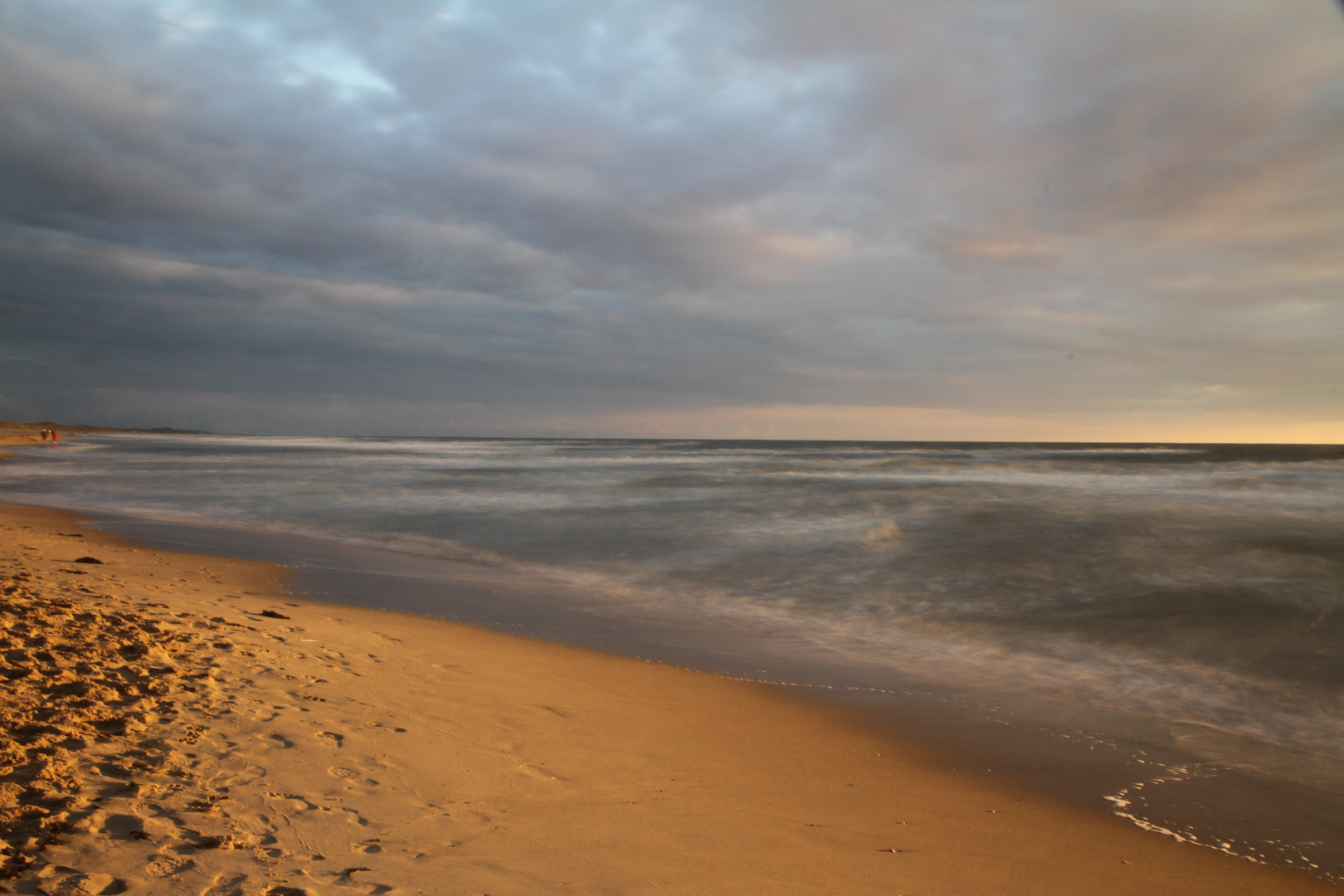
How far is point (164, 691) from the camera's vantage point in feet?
12.7

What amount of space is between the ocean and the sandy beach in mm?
986

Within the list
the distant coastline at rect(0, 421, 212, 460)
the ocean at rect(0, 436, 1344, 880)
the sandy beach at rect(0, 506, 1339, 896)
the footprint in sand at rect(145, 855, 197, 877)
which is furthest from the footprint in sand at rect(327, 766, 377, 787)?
the distant coastline at rect(0, 421, 212, 460)

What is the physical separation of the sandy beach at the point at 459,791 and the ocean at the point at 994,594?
3.23ft

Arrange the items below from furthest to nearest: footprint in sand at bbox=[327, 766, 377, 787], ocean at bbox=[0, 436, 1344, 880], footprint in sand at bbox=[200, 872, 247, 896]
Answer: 1. ocean at bbox=[0, 436, 1344, 880]
2. footprint in sand at bbox=[327, 766, 377, 787]
3. footprint in sand at bbox=[200, 872, 247, 896]

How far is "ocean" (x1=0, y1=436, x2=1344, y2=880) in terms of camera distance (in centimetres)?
485

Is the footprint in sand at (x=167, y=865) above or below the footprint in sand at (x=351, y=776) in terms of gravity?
above

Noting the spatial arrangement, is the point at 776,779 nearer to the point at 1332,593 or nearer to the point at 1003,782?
the point at 1003,782

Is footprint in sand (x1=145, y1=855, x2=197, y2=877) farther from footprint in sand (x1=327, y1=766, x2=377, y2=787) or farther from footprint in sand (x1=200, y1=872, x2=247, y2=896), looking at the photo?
footprint in sand (x1=327, y1=766, x2=377, y2=787)

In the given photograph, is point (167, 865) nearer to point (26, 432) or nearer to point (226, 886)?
point (226, 886)

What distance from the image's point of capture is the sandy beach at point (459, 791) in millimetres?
2619

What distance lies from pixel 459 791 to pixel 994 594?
29.0 feet

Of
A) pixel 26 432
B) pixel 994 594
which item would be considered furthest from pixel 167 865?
pixel 26 432

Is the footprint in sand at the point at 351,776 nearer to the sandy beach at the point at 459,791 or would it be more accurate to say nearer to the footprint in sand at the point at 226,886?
the sandy beach at the point at 459,791

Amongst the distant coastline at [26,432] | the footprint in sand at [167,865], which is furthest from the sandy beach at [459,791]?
the distant coastline at [26,432]
